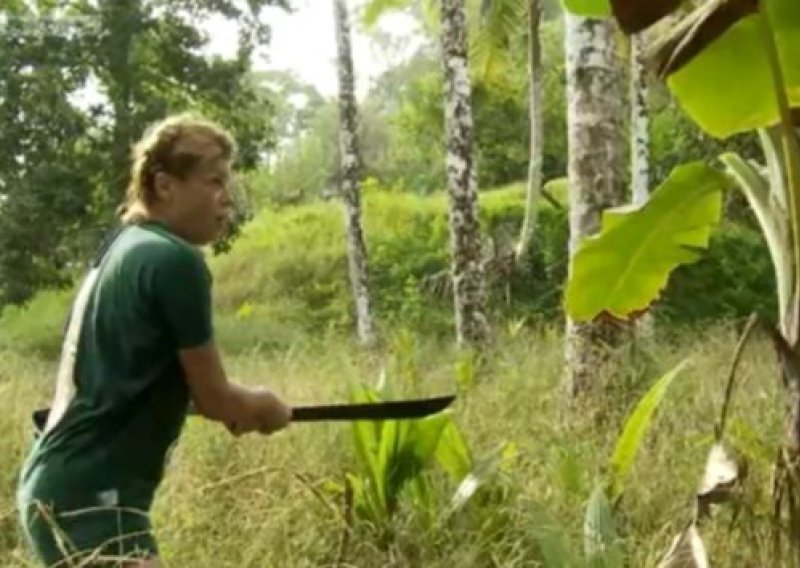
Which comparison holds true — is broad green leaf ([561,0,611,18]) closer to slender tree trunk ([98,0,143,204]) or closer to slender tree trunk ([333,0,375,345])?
slender tree trunk ([333,0,375,345])

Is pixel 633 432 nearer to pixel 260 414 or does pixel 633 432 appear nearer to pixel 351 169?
pixel 260 414

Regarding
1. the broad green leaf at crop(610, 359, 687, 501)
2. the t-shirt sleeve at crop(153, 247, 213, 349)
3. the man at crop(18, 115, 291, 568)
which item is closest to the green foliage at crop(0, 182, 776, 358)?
the broad green leaf at crop(610, 359, 687, 501)

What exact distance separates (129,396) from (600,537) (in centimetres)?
152

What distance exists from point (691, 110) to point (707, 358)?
187 inches

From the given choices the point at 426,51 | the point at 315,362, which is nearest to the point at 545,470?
the point at 315,362

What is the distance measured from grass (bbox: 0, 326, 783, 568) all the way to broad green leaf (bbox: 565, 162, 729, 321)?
485 millimetres

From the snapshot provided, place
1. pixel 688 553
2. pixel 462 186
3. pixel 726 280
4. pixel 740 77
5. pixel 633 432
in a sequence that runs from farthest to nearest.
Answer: pixel 726 280, pixel 462 186, pixel 633 432, pixel 740 77, pixel 688 553

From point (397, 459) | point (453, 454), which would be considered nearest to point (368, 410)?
point (397, 459)

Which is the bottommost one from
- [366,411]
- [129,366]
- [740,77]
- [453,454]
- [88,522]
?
[453,454]

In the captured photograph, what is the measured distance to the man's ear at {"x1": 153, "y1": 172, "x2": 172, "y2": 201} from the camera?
313 cm

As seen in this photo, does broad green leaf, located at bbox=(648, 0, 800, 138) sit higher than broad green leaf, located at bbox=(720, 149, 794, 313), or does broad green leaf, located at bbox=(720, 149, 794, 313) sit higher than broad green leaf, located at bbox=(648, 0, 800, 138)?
broad green leaf, located at bbox=(648, 0, 800, 138)

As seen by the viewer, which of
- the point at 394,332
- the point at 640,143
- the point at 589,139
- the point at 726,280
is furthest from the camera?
the point at 726,280

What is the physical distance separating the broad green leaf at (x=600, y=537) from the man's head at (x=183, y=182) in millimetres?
1397

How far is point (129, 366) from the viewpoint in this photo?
2.97 meters
